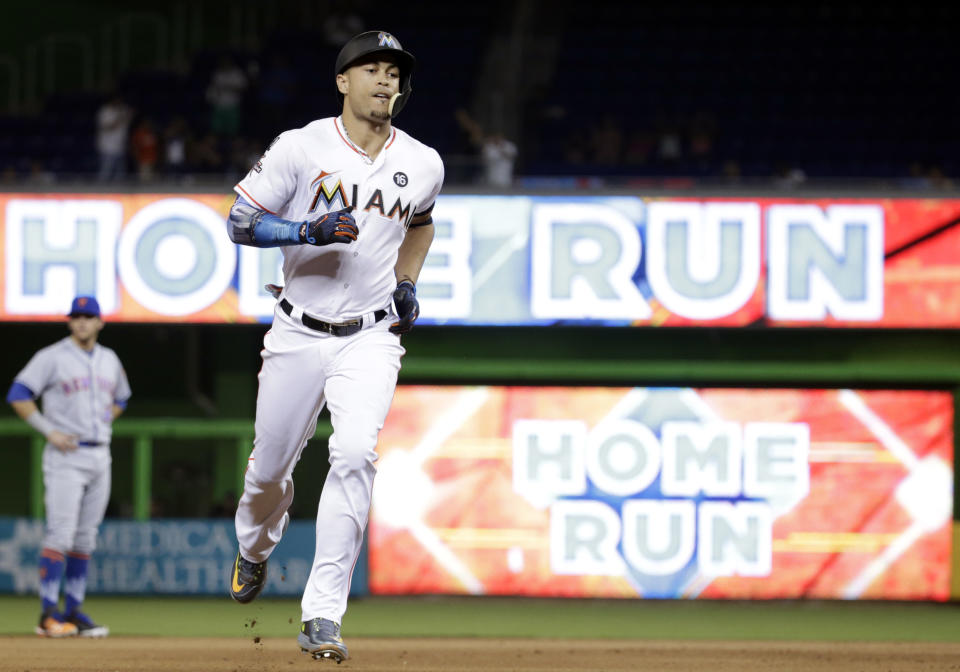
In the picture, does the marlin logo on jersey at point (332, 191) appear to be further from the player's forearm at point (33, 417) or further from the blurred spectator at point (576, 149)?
the blurred spectator at point (576, 149)

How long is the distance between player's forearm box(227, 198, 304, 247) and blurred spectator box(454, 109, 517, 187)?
5.87m

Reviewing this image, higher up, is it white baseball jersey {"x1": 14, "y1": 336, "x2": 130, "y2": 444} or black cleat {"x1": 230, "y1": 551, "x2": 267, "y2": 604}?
white baseball jersey {"x1": 14, "y1": 336, "x2": 130, "y2": 444}

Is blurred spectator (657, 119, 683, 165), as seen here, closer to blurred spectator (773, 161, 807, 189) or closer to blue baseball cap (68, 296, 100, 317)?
blurred spectator (773, 161, 807, 189)

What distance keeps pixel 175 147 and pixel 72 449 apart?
6.03 m

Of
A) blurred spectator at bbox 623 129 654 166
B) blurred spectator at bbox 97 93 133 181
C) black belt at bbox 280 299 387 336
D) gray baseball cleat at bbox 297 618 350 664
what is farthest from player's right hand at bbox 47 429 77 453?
blurred spectator at bbox 623 129 654 166

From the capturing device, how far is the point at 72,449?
29.0 feet

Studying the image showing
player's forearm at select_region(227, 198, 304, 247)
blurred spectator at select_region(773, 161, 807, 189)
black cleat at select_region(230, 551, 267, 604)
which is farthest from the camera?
blurred spectator at select_region(773, 161, 807, 189)

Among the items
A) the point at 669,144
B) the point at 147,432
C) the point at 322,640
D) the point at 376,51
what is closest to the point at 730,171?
the point at 669,144

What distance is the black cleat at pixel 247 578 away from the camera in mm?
5855

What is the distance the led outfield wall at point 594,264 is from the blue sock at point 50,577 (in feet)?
8.16

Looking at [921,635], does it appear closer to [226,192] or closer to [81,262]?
[226,192]

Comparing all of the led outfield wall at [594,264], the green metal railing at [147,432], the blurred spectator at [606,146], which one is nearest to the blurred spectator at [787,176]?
the led outfield wall at [594,264]

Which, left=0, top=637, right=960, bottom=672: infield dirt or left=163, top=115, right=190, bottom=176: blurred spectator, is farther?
left=163, top=115, right=190, bottom=176: blurred spectator

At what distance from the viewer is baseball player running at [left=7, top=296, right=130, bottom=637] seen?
28.9 ft
